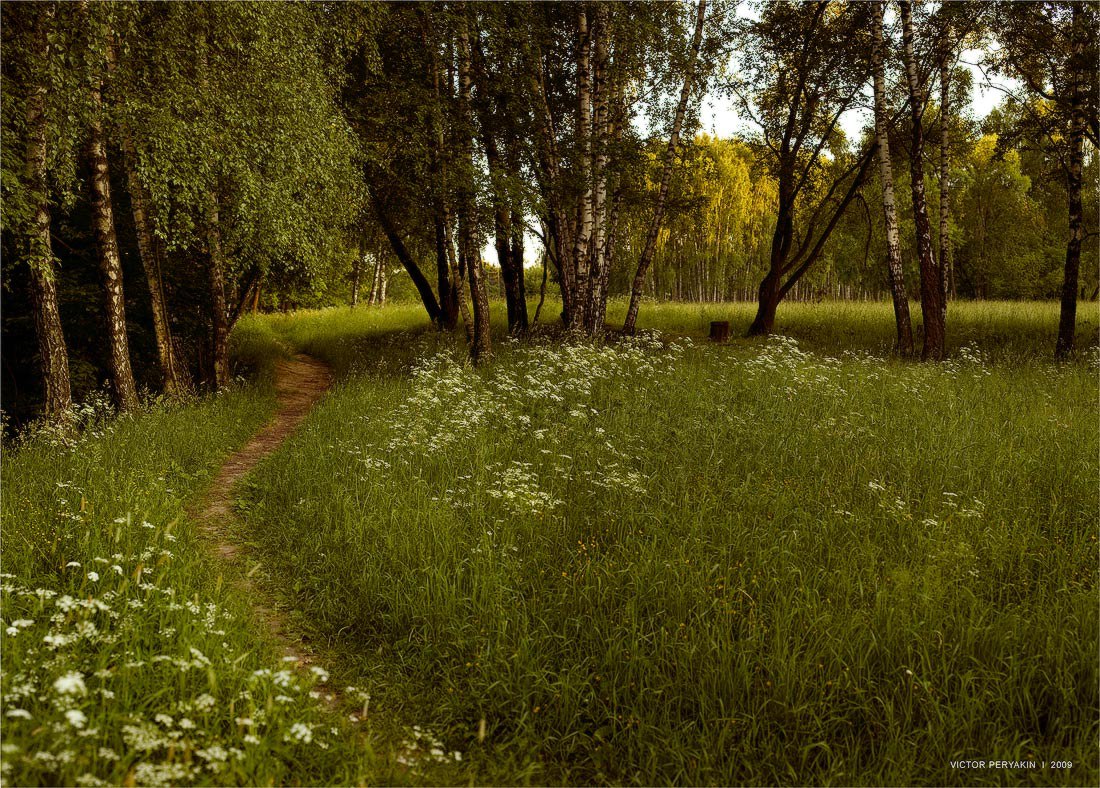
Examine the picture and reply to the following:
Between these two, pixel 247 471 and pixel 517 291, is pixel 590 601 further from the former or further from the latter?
pixel 517 291

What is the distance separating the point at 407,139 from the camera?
49.7 ft

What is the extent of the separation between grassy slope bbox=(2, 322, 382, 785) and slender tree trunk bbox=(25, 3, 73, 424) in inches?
171

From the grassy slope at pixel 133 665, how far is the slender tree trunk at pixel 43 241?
14.3 feet

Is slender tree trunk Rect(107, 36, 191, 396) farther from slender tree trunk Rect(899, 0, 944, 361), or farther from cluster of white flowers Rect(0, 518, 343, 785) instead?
slender tree trunk Rect(899, 0, 944, 361)

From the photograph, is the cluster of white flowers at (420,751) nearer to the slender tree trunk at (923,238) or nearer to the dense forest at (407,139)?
the dense forest at (407,139)

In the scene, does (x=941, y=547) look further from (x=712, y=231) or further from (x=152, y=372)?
(x=712, y=231)

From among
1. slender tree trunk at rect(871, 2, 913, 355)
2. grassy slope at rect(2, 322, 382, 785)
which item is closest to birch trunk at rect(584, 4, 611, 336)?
slender tree trunk at rect(871, 2, 913, 355)

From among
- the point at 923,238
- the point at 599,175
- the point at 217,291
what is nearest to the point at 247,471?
the point at 217,291

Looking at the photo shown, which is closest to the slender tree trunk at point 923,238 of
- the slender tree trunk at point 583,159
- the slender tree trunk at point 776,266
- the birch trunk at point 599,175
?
the slender tree trunk at point 776,266

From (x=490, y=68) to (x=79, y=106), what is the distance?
12038 millimetres

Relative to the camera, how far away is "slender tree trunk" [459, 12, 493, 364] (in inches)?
572

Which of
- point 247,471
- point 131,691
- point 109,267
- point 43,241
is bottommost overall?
point 131,691

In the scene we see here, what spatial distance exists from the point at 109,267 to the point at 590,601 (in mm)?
11239

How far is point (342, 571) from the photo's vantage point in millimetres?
5512
